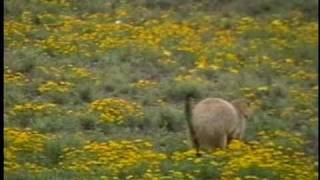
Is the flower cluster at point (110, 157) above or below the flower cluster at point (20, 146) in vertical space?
below

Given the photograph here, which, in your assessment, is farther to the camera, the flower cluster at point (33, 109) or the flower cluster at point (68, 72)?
the flower cluster at point (68, 72)

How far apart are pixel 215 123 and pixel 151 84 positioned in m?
3.18

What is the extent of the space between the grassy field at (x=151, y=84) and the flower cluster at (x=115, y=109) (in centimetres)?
1

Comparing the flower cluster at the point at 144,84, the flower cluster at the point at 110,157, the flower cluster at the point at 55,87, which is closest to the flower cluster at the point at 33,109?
the flower cluster at the point at 55,87

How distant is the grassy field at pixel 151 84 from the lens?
8.16m

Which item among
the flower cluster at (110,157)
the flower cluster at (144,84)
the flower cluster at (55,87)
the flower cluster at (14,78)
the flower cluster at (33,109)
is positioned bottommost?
the flower cluster at (110,157)

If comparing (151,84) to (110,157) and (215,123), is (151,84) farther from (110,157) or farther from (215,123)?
(110,157)

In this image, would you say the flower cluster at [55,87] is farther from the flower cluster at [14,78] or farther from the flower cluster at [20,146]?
the flower cluster at [20,146]

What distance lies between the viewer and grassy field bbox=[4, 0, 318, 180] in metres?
8.16

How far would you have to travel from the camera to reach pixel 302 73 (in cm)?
1251

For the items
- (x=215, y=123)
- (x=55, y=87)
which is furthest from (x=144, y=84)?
(x=215, y=123)

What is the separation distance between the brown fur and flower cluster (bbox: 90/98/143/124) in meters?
1.26

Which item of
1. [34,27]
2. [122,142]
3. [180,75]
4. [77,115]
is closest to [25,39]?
[34,27]

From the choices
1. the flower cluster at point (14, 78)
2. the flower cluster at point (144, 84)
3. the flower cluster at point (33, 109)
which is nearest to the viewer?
the flower cluster at point (33, 109)
